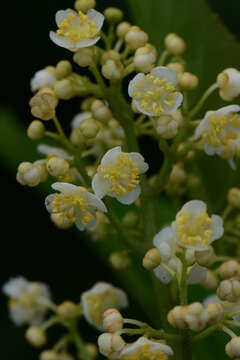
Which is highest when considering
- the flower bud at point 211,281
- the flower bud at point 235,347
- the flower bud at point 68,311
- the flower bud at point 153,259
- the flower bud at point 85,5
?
the flower bud at point 85,5

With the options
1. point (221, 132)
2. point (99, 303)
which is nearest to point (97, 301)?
point (99, 303)

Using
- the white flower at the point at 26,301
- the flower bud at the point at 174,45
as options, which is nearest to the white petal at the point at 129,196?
the flower bud at the point at 174,45

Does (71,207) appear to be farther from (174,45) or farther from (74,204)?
(174,45)

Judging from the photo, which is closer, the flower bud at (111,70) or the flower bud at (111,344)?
the flower bud at (111,344)

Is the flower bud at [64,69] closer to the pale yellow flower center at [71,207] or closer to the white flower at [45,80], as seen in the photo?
the white flower at [45,80]

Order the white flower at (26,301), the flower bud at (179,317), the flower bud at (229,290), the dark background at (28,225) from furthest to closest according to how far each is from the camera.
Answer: the dark background at (28,225), the white flower at (26,301), the flower bud at (229,290), the flower bud at (179,317)

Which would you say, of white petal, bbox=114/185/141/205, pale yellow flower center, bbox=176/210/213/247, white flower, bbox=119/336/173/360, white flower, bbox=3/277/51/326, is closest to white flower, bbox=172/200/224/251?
pale yellow flower center, bbox=176/210/213/247
